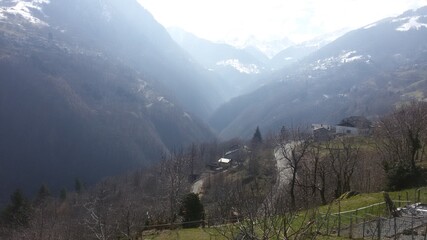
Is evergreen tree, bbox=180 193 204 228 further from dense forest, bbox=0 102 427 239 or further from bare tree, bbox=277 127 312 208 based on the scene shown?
bare tree, bbox=277 127 312 208

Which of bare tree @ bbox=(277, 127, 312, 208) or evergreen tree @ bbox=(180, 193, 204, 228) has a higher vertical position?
bare tree @ bbox=(277, 127, 312, 208)

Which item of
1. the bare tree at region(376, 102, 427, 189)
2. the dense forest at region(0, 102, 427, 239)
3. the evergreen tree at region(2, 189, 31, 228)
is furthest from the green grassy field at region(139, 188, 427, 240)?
Result: the evergreen tree at region(2, 189, 31, 228)

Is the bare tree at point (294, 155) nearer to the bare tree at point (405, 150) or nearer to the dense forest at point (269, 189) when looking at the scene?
the dense forest at point (269, 189)

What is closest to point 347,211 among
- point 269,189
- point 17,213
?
point 269,189

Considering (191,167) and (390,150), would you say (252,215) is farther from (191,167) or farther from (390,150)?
(191,167)

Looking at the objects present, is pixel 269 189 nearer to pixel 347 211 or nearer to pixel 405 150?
pixel 347 211

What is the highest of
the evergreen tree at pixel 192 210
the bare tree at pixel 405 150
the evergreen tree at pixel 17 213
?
the bare tree at pixel 405 150

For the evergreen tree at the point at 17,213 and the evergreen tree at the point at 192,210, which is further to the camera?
the evergreen tree at the point at 17,213

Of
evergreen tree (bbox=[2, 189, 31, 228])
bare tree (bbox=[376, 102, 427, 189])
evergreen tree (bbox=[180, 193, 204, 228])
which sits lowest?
evergreen tree (bbox=[2, 189, 31, 228])

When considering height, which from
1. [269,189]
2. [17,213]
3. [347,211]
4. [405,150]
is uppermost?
[405,150]

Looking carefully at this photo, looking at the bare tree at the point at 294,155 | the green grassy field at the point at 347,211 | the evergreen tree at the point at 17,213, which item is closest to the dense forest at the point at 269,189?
the bare tree at the point at 294,155

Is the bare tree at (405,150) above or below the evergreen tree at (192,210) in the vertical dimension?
above

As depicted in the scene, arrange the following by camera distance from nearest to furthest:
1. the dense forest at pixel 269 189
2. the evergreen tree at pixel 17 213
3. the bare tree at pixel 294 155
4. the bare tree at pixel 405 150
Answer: the dense forest at pixel 269 189 < the bare tree at pixel 405 150 < the bare tree at pixel 294 155 < the evergreen tree at pixel 17 213

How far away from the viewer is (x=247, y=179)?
4038 inches
